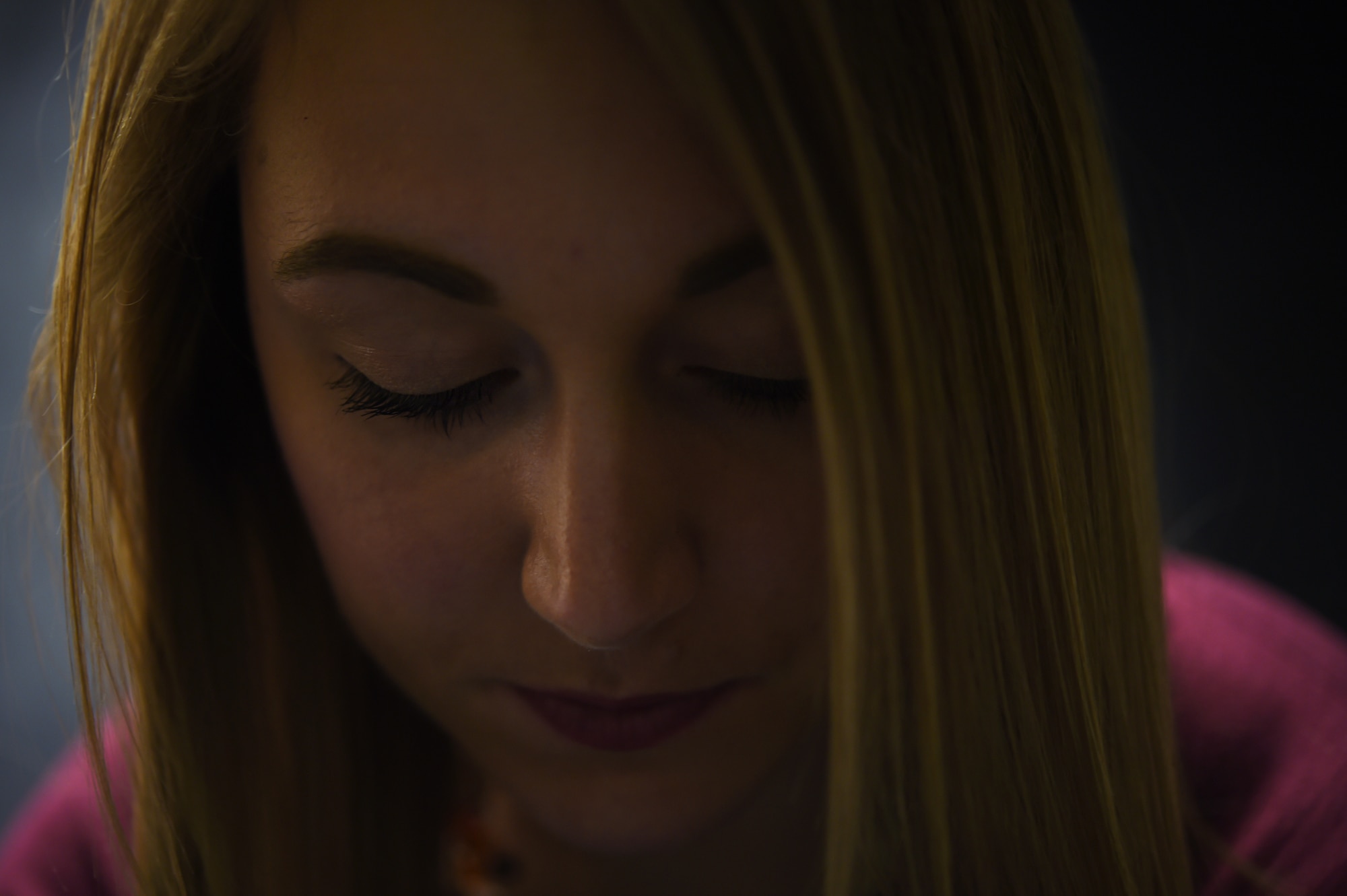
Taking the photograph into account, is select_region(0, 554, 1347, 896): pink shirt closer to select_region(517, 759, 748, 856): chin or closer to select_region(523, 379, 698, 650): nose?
select_region(517, 759, 748, 856): chin

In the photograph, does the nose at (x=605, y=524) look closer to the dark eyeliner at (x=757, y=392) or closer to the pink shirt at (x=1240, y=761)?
the dark eyeliner at (x=757, y=392)

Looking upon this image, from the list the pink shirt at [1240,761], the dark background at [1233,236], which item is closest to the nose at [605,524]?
the pink shirt at [1240,761]

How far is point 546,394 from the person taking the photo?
555 millimetres

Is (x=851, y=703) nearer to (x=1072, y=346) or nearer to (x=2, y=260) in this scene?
(x=1072, y=346)

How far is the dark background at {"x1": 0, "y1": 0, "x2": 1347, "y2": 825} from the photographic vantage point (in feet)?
3.70

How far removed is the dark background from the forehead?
0.75 m

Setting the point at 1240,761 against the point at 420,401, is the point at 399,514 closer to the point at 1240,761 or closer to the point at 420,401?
the point at 420,401

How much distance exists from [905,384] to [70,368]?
51cm

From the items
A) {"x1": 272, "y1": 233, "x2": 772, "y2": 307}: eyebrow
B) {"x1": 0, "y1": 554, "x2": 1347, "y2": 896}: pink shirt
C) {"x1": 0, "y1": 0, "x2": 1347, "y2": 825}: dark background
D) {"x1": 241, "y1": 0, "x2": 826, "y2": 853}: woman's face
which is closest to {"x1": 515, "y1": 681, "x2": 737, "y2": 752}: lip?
{"x1": 241, "y1": 0, "x2": 826, "y2": 853}: woman's face

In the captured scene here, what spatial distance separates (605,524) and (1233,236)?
3.25 feet

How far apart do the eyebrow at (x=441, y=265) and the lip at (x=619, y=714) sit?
26 cm

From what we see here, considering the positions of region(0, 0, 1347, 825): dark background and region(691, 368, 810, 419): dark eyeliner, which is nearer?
region(691, 368, 810, 419): dark eyeliner

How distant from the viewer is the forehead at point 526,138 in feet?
1.64

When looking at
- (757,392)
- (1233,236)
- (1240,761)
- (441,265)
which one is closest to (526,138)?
(441,265)
